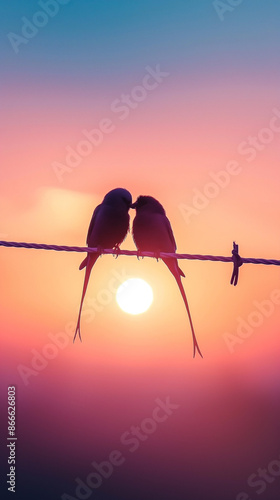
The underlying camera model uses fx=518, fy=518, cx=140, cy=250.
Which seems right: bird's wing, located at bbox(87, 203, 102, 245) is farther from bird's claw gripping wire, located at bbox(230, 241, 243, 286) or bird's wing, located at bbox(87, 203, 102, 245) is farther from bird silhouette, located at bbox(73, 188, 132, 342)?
bird's claw gripping wire, located at bbox(230, 241, 243, 286)

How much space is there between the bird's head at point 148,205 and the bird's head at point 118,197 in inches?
5.1

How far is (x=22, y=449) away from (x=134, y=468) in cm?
3026

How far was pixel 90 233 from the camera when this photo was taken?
17.9 feet

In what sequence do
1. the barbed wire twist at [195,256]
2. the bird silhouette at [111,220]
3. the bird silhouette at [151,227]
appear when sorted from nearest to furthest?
1. the barbed wire twist at [195,256]
2. the bird silhouette at [111,220]
3. the bird silhouette at [151,227]

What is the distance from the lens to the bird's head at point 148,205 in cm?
544

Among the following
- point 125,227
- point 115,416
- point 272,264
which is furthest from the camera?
point 115,416

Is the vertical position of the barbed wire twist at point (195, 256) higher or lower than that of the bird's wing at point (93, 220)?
lower

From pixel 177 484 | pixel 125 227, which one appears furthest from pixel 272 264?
pixel 177 484

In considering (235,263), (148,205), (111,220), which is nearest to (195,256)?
(235,263)

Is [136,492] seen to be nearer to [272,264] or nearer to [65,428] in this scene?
[65,428]

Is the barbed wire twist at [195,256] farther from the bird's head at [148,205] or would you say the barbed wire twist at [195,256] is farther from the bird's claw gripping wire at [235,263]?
the bird's head at [148,205]

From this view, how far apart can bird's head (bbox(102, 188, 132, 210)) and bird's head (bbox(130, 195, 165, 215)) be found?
13cm

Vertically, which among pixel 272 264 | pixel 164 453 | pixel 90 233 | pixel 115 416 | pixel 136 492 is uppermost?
pixel 90 233

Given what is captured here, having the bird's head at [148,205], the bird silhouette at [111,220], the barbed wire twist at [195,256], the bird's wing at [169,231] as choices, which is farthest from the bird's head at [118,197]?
the barbed wire twist at [195,256]
